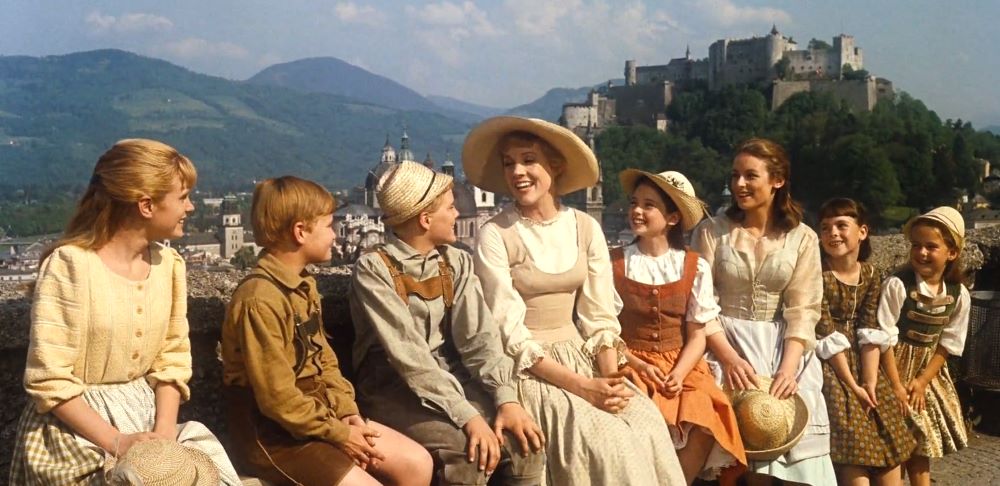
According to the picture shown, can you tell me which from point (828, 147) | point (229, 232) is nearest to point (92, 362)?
point (828, 147)

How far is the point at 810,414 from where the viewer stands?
3.67 metres

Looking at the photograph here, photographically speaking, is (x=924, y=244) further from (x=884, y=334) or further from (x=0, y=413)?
(x=0, y=413)

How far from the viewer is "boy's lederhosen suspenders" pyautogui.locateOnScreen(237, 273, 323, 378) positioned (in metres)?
2.80

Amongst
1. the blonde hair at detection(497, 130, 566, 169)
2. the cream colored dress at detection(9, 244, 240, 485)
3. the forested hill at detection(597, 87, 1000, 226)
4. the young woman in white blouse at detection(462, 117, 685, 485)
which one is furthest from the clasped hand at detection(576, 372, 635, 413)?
the forested hill at detection(597, 87, 1000, 226)

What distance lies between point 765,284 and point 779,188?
42cm

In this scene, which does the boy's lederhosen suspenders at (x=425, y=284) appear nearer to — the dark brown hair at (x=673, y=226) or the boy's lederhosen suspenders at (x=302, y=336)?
the boy's lederhosen suspenders at (x=302, y=336)

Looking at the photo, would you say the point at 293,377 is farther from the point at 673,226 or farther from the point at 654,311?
the point at 673,226

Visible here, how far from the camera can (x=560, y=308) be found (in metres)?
3.48

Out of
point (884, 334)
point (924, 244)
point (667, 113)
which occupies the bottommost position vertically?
point (884, 334)

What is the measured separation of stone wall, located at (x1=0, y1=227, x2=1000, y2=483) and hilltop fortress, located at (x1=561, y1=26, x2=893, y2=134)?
80.5 meters

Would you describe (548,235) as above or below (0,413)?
above

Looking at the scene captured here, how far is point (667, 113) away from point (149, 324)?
86807 mm

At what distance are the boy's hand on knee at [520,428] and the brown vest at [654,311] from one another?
32.0 inches

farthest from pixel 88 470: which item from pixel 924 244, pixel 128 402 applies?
pixel 924 244
